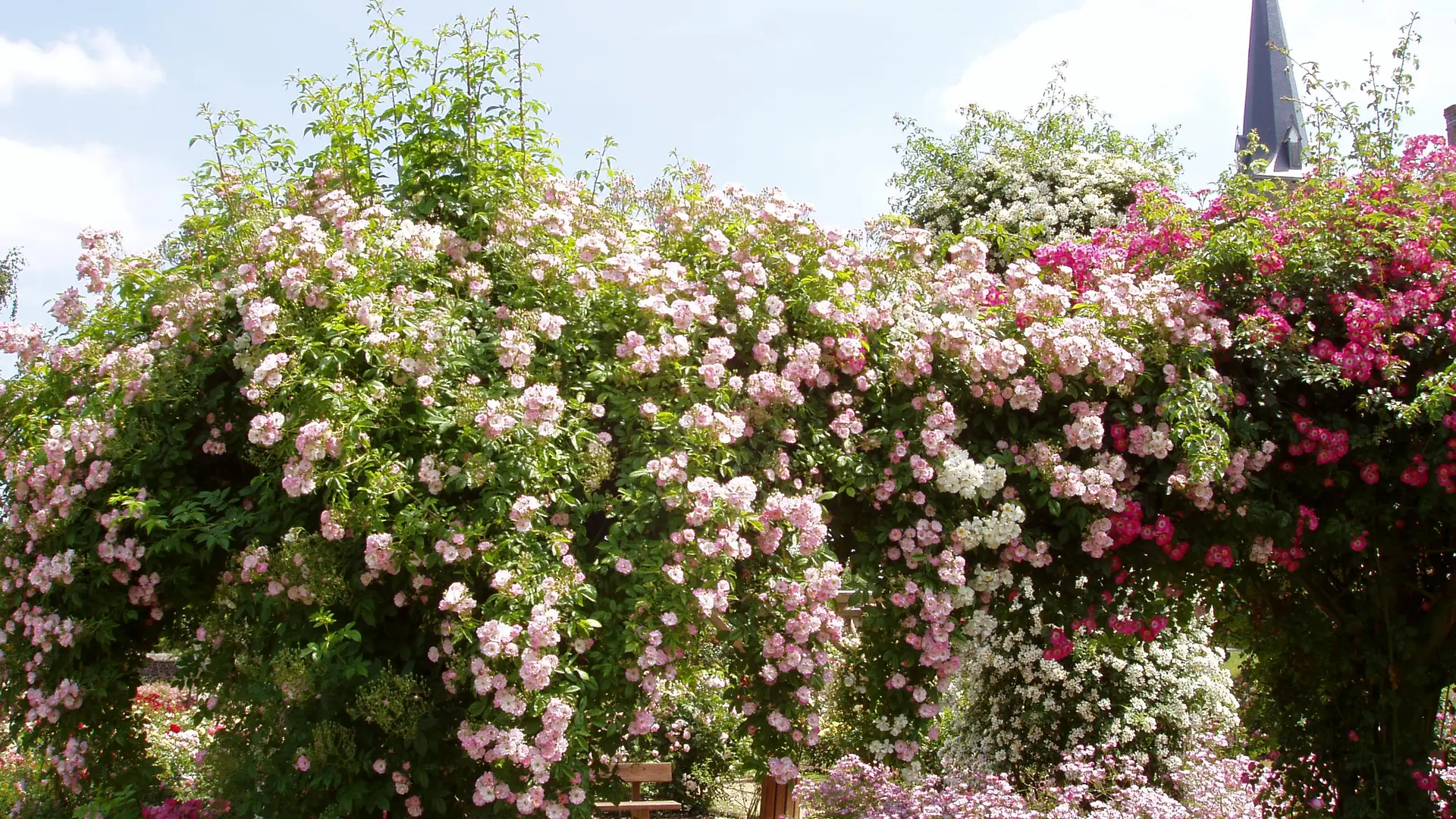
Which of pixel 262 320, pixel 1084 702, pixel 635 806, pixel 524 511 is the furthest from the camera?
pixel 1084 702

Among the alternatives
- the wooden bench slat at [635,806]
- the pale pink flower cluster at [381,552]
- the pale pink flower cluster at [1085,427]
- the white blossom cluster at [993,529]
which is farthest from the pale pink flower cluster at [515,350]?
the wooden bench slat at [635,806]

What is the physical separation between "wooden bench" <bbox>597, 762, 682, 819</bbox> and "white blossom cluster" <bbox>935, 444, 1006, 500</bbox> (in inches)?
121

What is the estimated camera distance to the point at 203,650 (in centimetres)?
374

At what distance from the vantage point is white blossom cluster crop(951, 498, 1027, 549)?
3.58m

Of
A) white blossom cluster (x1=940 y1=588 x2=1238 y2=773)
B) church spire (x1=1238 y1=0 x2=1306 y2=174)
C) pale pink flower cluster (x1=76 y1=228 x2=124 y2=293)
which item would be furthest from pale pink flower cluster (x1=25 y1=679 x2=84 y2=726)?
church spire (x1=1238 y1=0 x2=1306 y2=174)

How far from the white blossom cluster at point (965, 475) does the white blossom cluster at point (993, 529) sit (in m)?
0.04

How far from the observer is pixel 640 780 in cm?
607

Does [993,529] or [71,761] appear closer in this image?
[993,529]

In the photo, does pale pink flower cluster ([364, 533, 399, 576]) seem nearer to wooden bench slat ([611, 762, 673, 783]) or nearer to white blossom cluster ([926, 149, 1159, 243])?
wooden bench slat ([611, 762, 673, 783])

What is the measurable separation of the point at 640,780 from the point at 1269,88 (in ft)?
77.6

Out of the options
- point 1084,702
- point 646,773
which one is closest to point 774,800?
point 646,773

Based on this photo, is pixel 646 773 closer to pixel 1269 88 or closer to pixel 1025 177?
pixel 1025 177

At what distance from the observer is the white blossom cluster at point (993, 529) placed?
11.7 feet

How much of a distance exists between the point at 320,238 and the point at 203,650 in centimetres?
152
